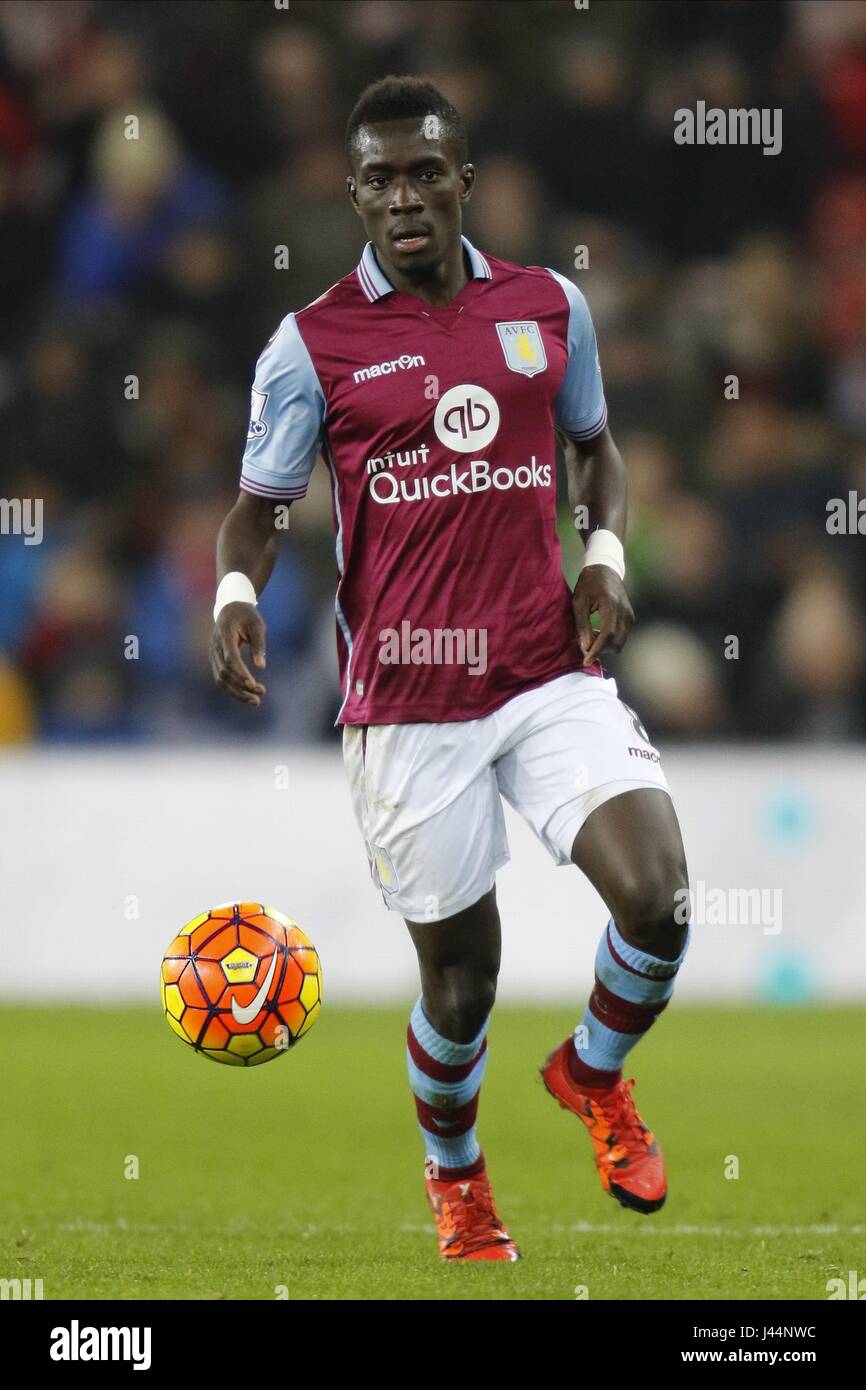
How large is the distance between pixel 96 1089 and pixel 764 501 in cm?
528

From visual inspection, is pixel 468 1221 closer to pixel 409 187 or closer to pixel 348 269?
pixel 409 187

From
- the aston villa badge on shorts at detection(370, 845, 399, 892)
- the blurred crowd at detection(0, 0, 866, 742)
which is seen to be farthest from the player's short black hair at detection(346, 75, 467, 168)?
the blurred crowd at detection(0, 0, 866, 742)

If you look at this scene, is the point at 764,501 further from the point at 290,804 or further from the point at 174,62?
the point at 174,62

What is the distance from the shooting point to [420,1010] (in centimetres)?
551

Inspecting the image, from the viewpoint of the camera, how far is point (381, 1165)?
7156mm

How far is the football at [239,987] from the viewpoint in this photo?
17.5 feet

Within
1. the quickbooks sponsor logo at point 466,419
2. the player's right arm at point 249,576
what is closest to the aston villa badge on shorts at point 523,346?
the quickbooks sponsor logo at point 466,419

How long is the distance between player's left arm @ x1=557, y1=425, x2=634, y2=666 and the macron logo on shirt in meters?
0.58

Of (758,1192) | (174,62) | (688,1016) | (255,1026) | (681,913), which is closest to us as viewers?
(681,913)

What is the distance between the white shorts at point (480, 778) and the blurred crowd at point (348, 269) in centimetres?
566

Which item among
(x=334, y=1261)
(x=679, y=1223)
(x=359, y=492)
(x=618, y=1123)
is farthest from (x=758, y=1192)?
(x=359, y=492)

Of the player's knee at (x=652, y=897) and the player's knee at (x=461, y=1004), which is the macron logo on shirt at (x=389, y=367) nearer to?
the player's knee at (x=652, y=897)

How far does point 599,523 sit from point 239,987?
1.49 metres

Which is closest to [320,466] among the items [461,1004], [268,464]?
[268,464]
